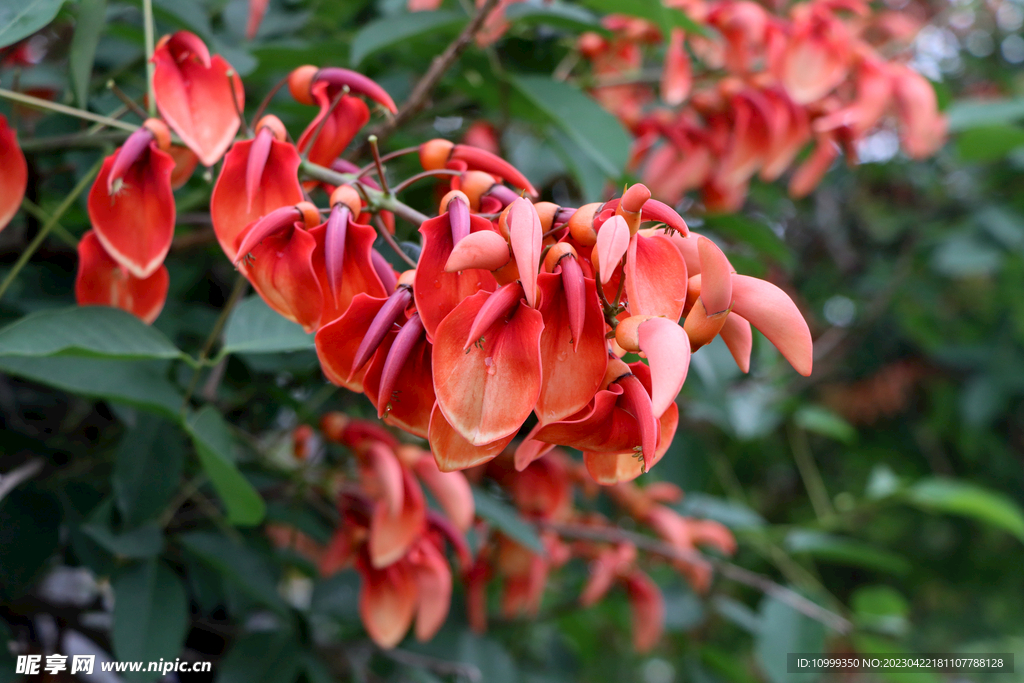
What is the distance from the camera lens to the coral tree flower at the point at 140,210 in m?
0.39

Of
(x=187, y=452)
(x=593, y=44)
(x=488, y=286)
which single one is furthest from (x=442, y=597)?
(x=593, y=44)

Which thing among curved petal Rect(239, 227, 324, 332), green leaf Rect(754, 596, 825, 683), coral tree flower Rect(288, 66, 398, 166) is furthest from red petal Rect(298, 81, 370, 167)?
green leaf Rect(754, 596, 825, 683)

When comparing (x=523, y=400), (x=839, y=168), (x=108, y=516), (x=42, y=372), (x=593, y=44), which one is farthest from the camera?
(x=839, y=168)

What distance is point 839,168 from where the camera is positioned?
70.3 inches

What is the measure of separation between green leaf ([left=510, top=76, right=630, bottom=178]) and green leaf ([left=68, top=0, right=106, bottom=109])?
1.15 feet

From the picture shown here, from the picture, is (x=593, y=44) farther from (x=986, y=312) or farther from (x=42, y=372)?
(x=986, y=312)

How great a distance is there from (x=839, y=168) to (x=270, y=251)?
1767mm

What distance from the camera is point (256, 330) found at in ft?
1.73

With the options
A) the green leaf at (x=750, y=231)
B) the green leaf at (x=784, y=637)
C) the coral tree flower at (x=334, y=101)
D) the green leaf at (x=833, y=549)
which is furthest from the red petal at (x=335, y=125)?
the green leaf at (x=833, y=549)

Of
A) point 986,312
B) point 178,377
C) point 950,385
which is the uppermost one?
point 178,377

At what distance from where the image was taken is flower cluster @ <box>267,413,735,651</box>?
0.58 metres

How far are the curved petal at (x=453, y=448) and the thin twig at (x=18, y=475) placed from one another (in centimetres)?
41

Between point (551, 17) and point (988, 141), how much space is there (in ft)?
2.72

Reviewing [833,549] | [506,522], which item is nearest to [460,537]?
[506,522]
